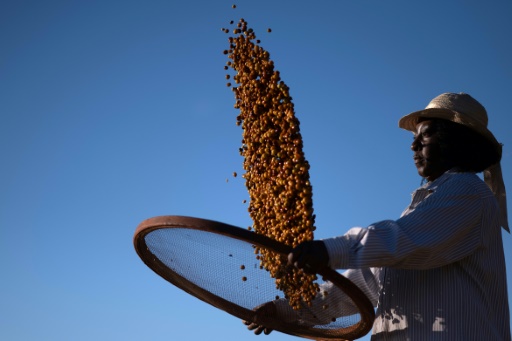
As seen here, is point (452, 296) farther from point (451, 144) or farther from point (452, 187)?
point (451, 144)

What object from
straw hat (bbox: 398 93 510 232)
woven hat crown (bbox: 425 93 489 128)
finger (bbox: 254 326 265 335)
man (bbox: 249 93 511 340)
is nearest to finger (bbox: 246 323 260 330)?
finger (bbox: 254 326 265 335)

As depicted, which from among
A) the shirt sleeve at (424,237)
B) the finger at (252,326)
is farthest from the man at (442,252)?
the finger at (252,326)

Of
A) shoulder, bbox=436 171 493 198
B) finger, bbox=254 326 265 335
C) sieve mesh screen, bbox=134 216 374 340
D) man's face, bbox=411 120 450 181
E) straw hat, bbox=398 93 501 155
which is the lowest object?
finger, bbox=254 326 265 335

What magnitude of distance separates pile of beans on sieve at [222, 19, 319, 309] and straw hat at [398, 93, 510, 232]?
876 mm

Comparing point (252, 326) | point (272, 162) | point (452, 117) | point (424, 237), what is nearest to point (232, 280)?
point (252, 326)

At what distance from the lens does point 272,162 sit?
12.2ft

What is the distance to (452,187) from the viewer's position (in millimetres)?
3410

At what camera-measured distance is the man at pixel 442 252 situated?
3133mm

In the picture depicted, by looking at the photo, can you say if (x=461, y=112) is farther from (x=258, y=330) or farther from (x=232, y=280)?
(x=258, y=330)

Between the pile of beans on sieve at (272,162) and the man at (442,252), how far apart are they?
0.28 metres

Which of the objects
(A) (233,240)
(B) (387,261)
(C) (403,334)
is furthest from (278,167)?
(C) (403,334)

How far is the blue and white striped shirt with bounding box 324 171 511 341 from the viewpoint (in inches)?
124

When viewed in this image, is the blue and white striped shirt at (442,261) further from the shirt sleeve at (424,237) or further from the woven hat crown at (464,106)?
the woven hat crown at (464,106)

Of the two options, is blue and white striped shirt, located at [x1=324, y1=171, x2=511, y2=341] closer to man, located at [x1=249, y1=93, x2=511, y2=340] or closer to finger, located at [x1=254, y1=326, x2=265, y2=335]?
man, located at [x1=249, y1=93, x2=511, y2=340]
